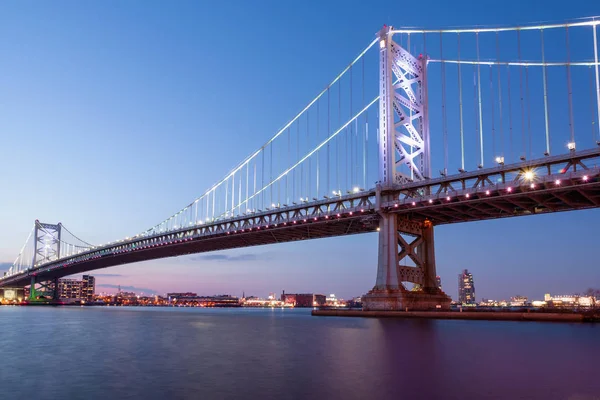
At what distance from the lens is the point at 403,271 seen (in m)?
43.1

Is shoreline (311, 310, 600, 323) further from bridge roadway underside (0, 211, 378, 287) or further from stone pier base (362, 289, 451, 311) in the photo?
bridge roadway underside (0, 211, 378, 287)

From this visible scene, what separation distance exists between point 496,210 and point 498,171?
6.27m

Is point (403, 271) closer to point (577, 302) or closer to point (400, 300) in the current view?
point (400, 300)

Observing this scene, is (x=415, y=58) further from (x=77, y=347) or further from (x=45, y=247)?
(x=45, y=247)

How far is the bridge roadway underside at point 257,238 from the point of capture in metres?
51.0

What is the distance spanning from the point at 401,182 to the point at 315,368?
2922 centimetres

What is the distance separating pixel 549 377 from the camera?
14.8 metres

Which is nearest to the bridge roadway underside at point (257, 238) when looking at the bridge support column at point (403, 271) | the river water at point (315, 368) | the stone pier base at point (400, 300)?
the bridge support column at point (403, 271)

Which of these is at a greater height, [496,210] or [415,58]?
[415,58]

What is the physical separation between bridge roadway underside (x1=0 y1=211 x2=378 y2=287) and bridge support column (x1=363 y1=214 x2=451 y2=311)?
2453 millimetres

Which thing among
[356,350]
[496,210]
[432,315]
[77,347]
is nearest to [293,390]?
[356,350]

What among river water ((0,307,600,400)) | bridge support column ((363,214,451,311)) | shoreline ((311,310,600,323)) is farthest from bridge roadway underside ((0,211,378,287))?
river water ((0,307,600,400))

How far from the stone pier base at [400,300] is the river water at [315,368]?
1303cm

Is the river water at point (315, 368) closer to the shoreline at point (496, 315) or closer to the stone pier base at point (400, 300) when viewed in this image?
the shoreline at point (496, 315)
